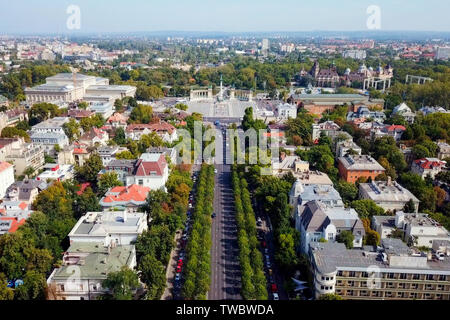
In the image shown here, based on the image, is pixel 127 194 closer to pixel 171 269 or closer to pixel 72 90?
pixel 171 269

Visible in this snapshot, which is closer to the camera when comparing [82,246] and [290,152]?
[82,246]

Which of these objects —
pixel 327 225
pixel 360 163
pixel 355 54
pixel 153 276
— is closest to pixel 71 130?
pixel 153 276

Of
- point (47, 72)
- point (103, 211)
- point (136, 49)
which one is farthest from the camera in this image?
point (136, 49)

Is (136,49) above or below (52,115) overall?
above

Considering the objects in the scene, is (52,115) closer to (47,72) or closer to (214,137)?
(214,137)

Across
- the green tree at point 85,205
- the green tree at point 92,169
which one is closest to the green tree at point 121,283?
the green tree at point 85,205

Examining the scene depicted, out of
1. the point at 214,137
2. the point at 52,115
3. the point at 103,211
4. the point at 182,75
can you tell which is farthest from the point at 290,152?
the point at 182,75
